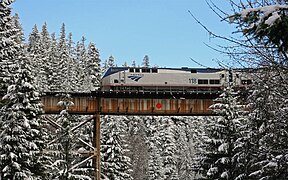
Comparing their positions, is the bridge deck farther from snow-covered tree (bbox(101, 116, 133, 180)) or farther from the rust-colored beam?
snow-covered tree (bbox(101, 116, 133, 180))

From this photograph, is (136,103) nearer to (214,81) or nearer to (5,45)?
(5,45)

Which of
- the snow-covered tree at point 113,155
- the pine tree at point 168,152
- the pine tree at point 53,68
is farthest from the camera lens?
the pine tree at point 53,68

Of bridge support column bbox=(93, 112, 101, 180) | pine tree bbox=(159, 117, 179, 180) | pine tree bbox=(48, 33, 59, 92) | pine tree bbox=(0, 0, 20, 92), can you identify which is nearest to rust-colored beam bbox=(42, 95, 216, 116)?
bridge support column bbox=(93, 112, 101, 180)

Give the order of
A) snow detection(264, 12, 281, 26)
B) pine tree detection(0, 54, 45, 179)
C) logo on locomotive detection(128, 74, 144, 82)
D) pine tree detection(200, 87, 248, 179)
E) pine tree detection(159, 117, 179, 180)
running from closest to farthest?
1. snow detection(264, 12, 281, 26)
2. pine tree detection(0, 54, 45, 179)
3. pine tree detection(200, 87, 248, 179)
4. logo on locomotive detection(128, 74, 144, 82)
5. pine tree detection(159, 117, 179, 180)

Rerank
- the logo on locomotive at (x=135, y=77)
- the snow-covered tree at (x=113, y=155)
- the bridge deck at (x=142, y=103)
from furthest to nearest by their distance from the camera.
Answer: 1. the logo on locomotive at (x=135, y=77)
2. the snow-covered tree at (x=113, y=155)
3. the bridge deck at (x=142, y=103)

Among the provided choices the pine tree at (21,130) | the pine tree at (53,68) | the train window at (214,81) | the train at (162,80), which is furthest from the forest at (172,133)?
the pine tree at (53,68)

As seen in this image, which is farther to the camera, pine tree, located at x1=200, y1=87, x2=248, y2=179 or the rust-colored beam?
the rust-colored beam

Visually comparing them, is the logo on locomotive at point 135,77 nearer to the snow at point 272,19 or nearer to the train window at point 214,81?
the train window at point 214,81

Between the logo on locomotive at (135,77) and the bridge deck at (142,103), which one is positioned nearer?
the bridge deck at (142,103)

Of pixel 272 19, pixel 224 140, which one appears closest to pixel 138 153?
pixel 224 140

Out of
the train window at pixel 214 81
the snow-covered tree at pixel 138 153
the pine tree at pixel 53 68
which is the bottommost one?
the snow-covered tree at pixel 138 153

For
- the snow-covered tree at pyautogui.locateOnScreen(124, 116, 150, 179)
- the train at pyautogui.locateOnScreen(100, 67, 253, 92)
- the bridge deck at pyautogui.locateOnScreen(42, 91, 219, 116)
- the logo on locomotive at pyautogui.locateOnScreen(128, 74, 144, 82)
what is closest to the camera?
the bridge deck at pyautogui.locateOnScreen(42, 91, 219, 116)

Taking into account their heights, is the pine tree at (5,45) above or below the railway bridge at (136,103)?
above

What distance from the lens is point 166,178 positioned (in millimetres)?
53875
